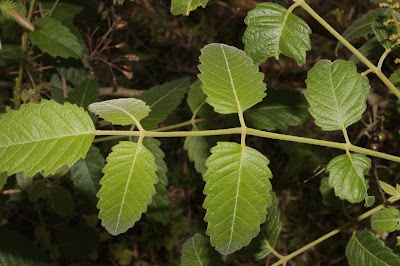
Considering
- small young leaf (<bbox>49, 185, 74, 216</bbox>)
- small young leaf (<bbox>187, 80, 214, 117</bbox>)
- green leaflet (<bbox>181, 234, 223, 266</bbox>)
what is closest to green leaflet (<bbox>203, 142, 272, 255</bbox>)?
green leaflet (<bbox>181, 234, 223, 266</bbox>)

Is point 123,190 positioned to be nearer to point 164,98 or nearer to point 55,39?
point 164,98

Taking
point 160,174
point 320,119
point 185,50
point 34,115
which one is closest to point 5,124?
point 34,115

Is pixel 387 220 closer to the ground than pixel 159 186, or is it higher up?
higher up

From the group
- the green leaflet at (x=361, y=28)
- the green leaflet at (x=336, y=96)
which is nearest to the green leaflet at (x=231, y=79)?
the green leaflet at (x=336, y=96)

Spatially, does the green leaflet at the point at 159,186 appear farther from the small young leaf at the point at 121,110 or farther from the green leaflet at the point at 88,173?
the small young leaf at the point at 121,110

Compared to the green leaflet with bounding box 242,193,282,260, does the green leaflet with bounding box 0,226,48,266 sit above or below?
below

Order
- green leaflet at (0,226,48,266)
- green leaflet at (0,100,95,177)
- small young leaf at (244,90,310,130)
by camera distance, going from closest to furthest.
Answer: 1. green leaflet at (0,100,95,177)
2. small young leaf at (244,90,310,130)
3. green leaflet at (0,226,48,266)

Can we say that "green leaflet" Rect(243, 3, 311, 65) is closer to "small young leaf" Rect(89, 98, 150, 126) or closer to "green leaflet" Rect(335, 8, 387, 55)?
"small young leaf" Rect(89, 98, 150, 126)

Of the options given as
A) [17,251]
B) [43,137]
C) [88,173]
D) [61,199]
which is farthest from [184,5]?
[17,251]
